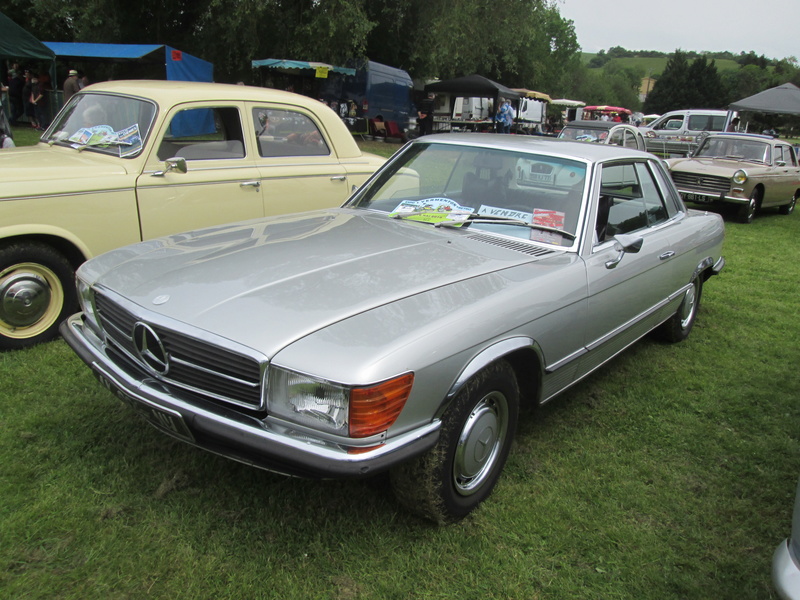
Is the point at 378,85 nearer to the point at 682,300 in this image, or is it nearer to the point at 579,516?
the point at 682,300

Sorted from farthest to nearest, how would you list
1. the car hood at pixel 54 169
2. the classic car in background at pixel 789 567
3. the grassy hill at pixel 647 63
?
the grassy hill at pixel 647 63 < the car hood at pixel 54 169 < the classic car in background at pixel 789 567

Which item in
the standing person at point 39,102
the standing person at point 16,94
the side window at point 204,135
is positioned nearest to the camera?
the side window at point 204,135

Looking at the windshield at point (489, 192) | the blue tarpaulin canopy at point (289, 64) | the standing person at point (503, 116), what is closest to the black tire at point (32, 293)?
the windshield at point (489, 192)

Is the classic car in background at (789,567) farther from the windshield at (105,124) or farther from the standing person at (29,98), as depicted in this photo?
the standing person at (29,98)

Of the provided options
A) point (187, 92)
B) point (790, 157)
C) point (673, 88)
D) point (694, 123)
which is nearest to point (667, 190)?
point (187, 92)

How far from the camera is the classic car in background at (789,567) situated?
1.67 metres

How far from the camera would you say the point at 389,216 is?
3.63m

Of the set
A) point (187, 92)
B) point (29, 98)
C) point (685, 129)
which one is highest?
point (685, 129)

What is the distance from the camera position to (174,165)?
4320 mm

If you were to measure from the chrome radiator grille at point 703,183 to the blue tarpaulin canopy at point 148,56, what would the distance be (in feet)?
41.6

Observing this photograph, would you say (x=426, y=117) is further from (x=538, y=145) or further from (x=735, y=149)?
(x=538, y=145)

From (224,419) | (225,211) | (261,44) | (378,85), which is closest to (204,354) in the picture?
(224,419)

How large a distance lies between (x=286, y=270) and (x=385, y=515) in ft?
3.71

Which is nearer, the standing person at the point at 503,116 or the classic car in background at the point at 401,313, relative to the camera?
the classic car in background at the point at 401,313
